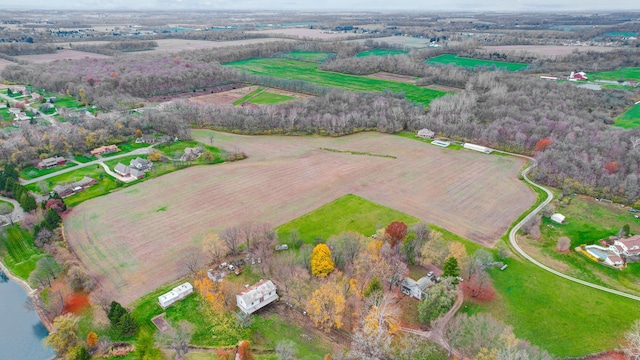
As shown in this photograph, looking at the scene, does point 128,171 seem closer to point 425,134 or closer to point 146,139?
point 146,139

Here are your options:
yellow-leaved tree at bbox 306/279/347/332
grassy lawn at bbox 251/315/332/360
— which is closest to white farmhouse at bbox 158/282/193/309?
grassy lawn at bbox 251/315/332/360

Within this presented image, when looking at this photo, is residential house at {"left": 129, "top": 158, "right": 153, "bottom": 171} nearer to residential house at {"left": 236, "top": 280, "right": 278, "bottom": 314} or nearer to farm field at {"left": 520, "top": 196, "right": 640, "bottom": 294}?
residential house at {"left": 236, "top": 280, "right": 278, "bottom": 314}

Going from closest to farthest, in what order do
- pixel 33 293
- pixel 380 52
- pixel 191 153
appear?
pixel 33 293
pixel 191 153
pixel 380 52

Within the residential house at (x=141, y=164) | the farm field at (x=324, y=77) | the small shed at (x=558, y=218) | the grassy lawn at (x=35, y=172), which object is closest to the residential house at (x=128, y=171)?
the residential house at (x=141, y=164)

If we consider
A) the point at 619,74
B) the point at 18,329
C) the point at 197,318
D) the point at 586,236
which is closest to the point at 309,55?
the point at 619,74

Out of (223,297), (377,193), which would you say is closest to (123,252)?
(223,297)

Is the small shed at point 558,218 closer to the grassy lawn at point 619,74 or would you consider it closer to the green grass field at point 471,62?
the grassy lawn at point 619,74
